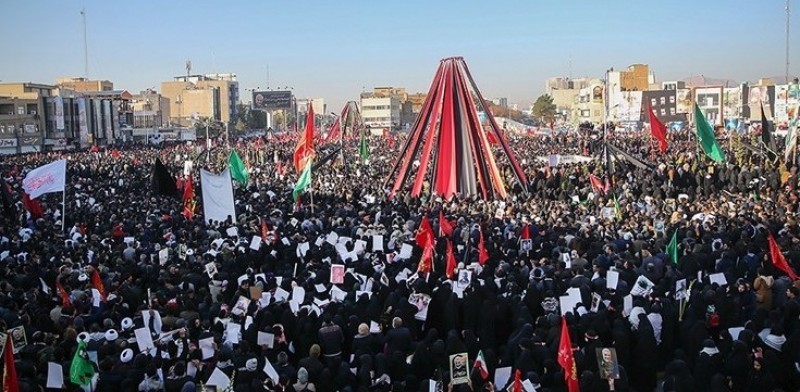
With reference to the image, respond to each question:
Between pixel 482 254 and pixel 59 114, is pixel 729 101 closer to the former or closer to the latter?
pixel 59 114

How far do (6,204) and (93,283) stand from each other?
740 centimetres

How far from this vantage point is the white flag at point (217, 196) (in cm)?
1672

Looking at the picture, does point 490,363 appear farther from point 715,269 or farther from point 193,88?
point 193,88

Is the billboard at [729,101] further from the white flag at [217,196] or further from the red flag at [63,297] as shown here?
the red flag at [63,297]

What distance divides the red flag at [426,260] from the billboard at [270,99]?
99431 millimetres

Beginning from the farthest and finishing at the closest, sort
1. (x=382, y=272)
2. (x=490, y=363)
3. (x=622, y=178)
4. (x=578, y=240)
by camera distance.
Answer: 1. (x=622, y=178)
2. (x=578, y=240)
3. (x=382, y=272)
4. (x=490, y=363)

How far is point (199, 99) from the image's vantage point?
123 meters

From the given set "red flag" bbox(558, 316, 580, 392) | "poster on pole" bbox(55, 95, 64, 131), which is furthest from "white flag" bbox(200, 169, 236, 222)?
"poster on pole" bbox(55, 95, 64, 131)

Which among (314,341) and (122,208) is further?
(122,208)

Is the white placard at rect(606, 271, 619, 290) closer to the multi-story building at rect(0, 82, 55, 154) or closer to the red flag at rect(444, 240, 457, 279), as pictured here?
the red flag at rect(444, 240, 457, 279)

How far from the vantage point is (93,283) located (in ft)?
36.6

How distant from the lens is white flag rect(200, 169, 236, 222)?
54.9ft

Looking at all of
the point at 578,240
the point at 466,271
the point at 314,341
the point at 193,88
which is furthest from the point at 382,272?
the point at 193,88

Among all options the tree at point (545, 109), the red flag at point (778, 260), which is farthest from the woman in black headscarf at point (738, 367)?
the tree at point (545, 109)
